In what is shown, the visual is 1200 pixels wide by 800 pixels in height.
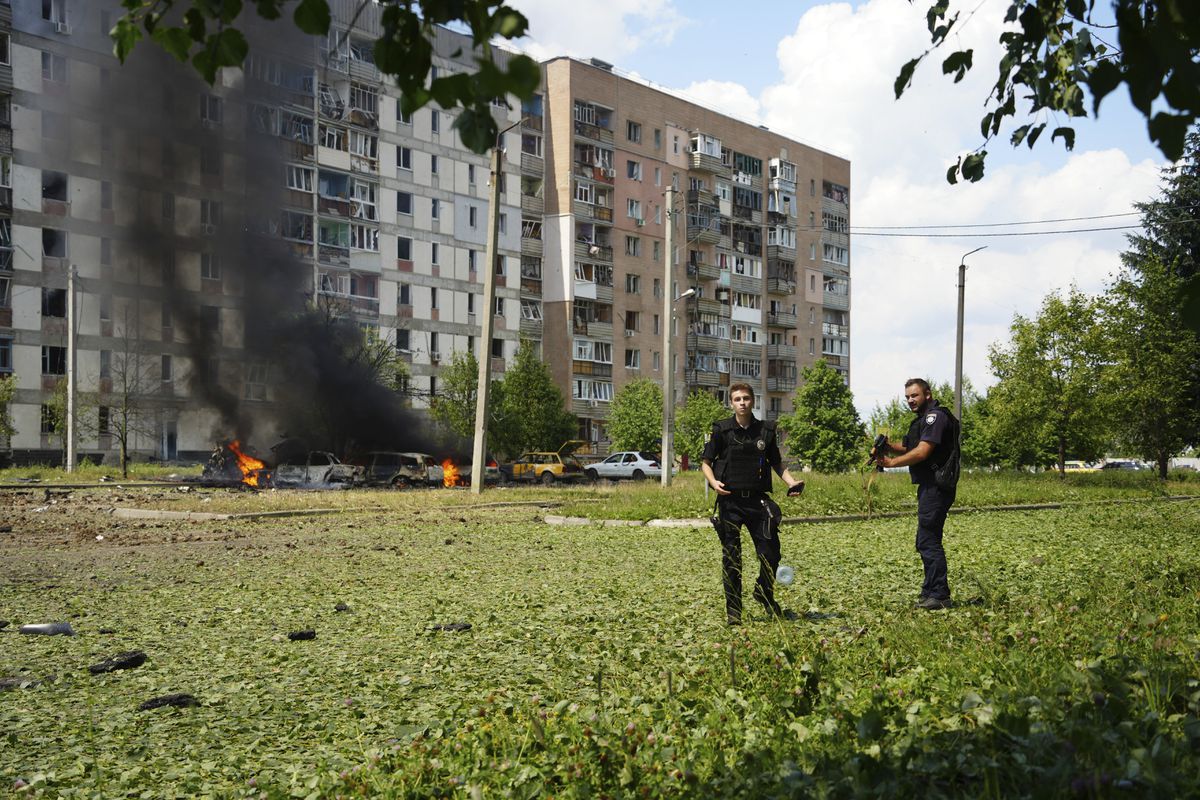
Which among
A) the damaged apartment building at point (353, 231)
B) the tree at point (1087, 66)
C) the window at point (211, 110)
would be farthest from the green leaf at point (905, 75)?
the window at point (211, 110)

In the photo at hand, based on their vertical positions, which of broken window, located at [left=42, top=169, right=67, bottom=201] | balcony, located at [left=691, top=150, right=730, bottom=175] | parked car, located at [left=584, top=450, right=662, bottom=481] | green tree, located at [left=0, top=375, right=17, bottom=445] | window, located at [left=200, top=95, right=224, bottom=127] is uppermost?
balcony, located at [left=691, top=150, right=730, bottom=175]

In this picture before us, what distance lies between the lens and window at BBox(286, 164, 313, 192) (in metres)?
60.2

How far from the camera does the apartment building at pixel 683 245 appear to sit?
244ft

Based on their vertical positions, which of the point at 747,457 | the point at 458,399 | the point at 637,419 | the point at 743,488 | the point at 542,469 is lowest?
the point at 542,469

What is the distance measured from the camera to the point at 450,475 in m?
42.2

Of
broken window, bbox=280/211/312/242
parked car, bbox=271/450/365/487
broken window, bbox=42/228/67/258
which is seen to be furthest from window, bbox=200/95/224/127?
broken window, bbox=280/211/312/242

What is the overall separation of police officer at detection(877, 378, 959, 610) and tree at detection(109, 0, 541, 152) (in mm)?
6843

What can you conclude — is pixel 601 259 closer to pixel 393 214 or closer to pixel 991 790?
pixel 393 214

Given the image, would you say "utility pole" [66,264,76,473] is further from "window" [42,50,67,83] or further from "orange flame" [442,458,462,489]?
"orange flame" [442,458,462,489]

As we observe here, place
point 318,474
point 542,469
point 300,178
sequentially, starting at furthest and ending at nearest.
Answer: point 300,178
point 542,469
point 318,474

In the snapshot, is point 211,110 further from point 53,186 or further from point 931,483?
point 931,483

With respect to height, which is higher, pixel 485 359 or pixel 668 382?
pixel 485 359

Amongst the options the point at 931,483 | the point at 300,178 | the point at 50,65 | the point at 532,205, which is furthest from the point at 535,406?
the point at 931,483

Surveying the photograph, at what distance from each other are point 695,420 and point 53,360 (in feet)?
110
